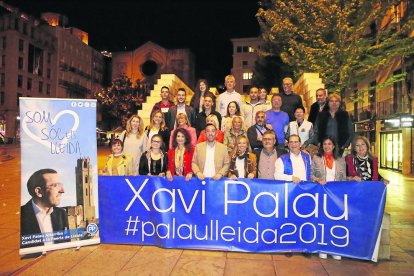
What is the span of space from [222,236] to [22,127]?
332 centimetres

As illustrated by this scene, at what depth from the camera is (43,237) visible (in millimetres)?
4895

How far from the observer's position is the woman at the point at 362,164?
507 cm

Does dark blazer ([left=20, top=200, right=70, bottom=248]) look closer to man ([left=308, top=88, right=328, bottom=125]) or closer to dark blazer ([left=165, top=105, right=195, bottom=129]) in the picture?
dark blazer ([left=165, top=105, right=195, bottom=129])

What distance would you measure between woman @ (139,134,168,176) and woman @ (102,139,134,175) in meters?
0.29

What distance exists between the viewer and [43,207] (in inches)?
193

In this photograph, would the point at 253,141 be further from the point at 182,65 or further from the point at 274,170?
the point at 182,65

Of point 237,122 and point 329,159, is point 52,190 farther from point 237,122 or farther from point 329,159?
point 329,159

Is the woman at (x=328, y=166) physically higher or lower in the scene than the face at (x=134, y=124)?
lower

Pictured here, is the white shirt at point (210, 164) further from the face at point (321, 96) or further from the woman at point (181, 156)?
the face at point (321, 96)

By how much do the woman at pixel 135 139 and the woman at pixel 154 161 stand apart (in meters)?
0.59

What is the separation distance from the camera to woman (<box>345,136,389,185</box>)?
5070mm

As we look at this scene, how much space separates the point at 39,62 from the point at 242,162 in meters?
→ 58.9

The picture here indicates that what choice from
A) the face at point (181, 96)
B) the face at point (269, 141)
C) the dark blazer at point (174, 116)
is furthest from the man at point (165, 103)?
the face at point (269, 141)

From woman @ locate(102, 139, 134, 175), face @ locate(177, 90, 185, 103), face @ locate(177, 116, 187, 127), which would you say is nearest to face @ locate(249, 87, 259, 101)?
face @ locate(177, 90, 185, 103)
